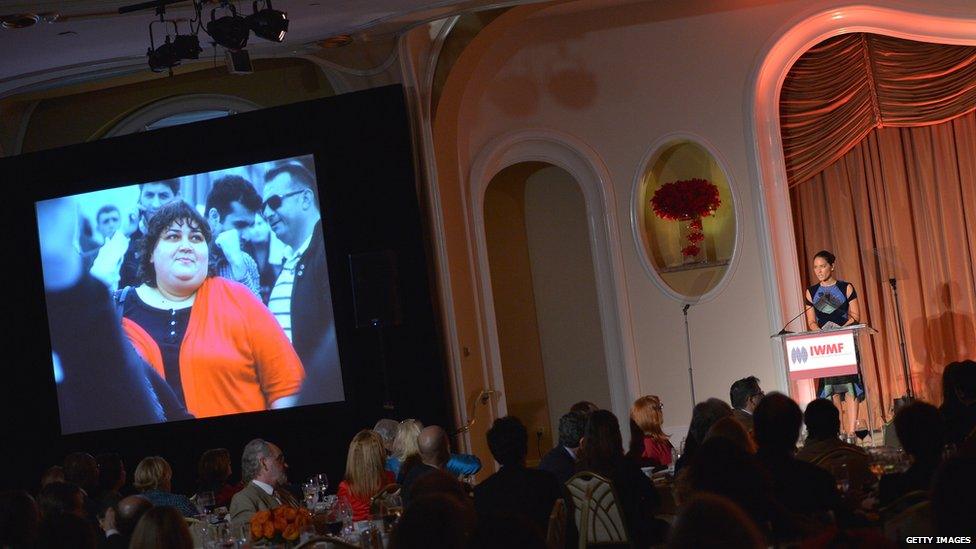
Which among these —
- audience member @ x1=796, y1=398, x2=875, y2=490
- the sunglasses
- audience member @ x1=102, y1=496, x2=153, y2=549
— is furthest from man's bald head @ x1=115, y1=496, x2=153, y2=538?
the sunglasses

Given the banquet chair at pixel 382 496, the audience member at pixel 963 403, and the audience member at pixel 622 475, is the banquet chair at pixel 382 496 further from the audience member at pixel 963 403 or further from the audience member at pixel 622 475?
Result: the audience member at pixel 963 403

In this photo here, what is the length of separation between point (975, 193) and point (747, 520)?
8.64 metres

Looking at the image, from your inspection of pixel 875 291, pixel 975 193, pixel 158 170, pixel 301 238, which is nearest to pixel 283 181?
pixel 301 238

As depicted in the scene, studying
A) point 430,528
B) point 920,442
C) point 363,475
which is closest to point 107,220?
point 363,475

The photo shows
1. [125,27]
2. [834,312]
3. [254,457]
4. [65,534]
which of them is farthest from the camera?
[834,312]

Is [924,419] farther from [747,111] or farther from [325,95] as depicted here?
[325,95]

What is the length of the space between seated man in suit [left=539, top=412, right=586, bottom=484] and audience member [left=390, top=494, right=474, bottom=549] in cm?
288

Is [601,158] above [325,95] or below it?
below

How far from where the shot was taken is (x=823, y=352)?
845cm

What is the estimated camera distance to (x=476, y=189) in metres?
10.6

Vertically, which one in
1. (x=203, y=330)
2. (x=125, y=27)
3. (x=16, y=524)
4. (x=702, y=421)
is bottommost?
(x=702, y=421)

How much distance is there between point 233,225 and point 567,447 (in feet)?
16.8

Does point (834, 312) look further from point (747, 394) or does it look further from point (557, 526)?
point (557, 526)

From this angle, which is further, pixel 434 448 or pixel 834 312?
pixel 834 312
